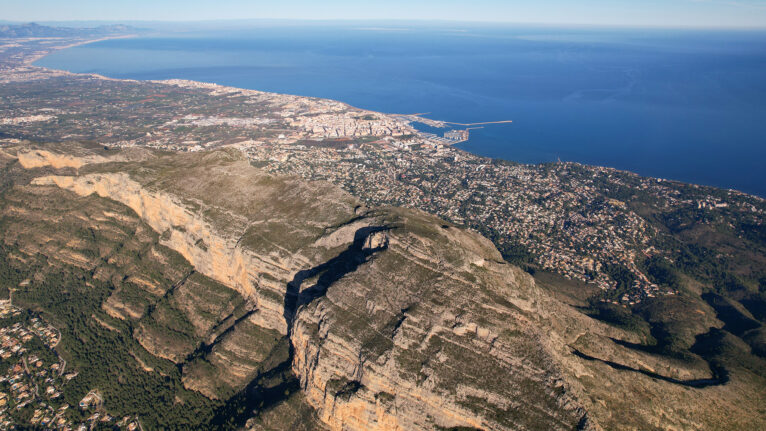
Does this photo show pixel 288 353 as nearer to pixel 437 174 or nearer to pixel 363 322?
pixel 363 322

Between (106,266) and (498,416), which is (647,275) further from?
(106,266)

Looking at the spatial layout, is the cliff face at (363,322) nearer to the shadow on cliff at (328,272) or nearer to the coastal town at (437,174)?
the shadow on cliff at (328,272)

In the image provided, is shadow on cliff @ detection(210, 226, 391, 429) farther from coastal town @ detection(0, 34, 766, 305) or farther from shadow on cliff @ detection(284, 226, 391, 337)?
coastal town @ detection(0, 34, 766, 305)

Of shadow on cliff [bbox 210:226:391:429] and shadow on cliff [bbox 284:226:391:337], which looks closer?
shadow on cliff [bbox 210:226:391:429]

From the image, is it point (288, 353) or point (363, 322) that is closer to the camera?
point (363, 322)

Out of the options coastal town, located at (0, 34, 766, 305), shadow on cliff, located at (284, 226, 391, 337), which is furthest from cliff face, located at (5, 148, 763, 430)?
coastal town, located at (0, 34, 766, 305)

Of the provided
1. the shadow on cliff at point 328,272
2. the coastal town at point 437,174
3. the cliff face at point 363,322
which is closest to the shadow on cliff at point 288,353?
the shadow on cliff at point 328,272

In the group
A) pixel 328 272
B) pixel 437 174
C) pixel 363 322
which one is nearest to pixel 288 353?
pixel 328 272

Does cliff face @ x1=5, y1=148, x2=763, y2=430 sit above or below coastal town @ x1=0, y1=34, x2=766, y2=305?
above
